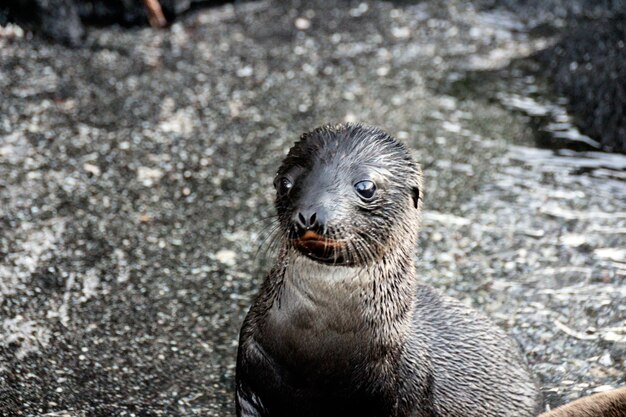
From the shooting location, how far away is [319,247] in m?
3.02

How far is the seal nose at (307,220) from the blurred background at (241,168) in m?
1.30

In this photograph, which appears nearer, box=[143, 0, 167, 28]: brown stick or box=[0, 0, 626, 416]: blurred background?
box=[0, 0, 626, 416]: blurred background

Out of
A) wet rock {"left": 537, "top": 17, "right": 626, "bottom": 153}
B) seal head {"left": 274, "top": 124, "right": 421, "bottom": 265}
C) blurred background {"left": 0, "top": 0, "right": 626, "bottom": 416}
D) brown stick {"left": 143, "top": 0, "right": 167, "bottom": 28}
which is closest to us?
seal head {"left": 274, "top": 124, "right": 421, "bottom": 265}

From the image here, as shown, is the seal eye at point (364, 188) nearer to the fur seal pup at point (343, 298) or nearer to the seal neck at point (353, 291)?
the fur seal pup at point (343, 298)

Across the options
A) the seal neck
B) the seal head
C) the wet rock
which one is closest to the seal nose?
the seal head

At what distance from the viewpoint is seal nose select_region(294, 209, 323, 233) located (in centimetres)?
296

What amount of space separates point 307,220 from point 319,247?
4.5 inches

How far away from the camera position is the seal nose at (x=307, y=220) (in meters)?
2.96

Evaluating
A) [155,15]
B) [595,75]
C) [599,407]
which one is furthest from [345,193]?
[155,15]

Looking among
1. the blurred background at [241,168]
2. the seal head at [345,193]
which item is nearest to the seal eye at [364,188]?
the seal head at [345,193]

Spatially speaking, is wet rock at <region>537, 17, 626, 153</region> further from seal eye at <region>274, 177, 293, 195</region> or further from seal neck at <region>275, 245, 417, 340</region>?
seal eye at <region>274, 177, 293, 195</region>

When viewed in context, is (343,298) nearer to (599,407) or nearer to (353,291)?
(353,291)

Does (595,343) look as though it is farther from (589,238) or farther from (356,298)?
(356,298)

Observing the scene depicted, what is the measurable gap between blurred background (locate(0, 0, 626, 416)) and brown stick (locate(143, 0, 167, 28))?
0.08ft
